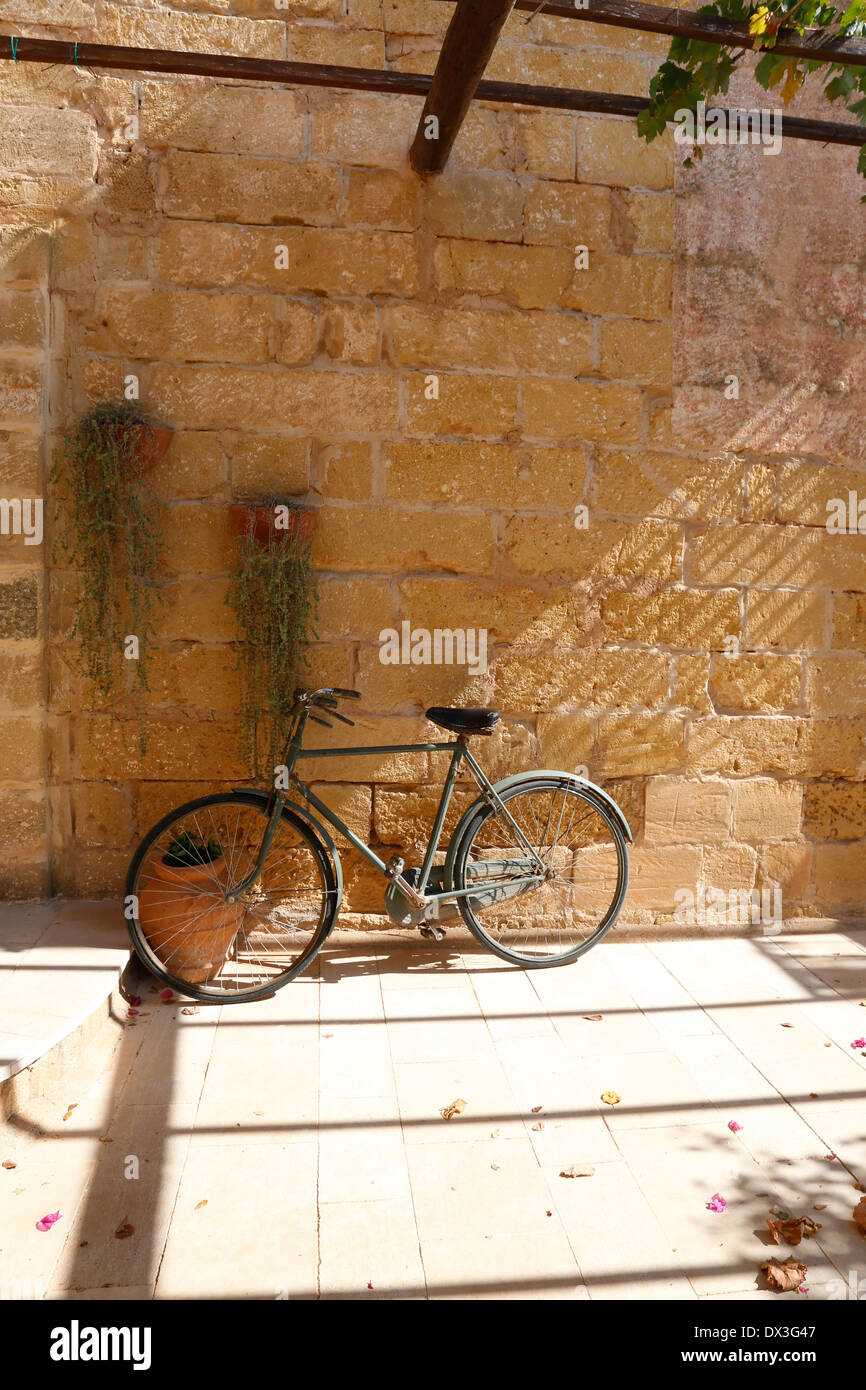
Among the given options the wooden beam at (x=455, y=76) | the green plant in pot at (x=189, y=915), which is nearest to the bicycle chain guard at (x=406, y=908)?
the green plant in pot at (x=189, y=915)

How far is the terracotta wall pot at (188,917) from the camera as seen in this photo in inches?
131

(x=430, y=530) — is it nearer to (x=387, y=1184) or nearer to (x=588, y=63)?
(x=588, y=63)

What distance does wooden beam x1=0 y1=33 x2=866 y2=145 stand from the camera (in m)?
3.03

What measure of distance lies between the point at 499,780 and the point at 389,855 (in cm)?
53

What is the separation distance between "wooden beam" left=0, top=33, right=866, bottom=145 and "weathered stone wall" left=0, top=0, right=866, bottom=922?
0.29 meters

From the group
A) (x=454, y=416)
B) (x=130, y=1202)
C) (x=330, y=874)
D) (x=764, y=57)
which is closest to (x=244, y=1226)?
(x=130, y=1202)

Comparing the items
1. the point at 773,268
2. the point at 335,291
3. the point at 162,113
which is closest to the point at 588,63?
the point at 773,268

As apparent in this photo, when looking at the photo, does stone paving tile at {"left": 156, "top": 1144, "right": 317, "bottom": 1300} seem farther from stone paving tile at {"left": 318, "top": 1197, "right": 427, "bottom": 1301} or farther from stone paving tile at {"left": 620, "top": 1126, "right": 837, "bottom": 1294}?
stone paving tile at {"left": 620, "top": 1126, "right": 837, "bottom": 1294}

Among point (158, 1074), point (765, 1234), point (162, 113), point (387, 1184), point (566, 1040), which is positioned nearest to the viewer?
point (765, 1234)

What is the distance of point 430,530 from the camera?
12.2 ft

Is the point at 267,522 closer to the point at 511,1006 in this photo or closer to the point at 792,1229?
the point at 511,1006

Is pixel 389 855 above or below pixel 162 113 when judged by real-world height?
below

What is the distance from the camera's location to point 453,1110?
267cm

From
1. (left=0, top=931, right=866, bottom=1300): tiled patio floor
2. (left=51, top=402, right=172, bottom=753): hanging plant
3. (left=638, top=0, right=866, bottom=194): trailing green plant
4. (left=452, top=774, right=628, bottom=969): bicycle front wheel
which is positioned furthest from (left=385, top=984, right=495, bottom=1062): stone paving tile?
(left=638, top=0, right=866, bottom=194): trailing green plant
